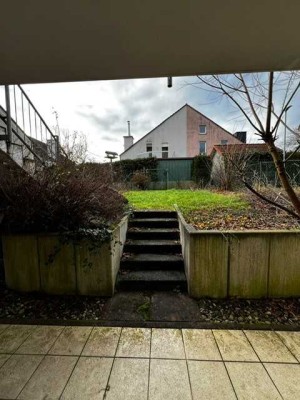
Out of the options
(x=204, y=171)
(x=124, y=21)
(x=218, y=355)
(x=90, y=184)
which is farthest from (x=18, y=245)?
(x=204, y=171)

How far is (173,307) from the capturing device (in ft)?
9.58

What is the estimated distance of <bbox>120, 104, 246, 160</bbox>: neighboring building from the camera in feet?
67.8

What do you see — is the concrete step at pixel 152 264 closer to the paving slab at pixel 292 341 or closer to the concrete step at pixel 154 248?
the concrete step at pixel 154 248

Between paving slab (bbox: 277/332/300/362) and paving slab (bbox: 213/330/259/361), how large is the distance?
364 millimetres

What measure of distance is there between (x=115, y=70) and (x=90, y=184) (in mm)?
1913

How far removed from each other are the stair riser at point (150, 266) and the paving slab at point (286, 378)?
5.87 ft

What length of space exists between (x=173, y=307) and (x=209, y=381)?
1068 mm

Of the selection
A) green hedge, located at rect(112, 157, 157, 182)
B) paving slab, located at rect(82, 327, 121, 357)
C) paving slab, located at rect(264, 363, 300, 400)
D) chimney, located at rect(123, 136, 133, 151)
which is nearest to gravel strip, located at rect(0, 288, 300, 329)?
paving slab, located at rect(82, 327, 121, 357)

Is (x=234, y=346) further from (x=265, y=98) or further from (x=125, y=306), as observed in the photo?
(x=265, y=98)

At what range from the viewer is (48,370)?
2.01 m

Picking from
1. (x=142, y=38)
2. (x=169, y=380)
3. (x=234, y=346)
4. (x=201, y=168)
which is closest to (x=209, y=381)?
(x=169, y=380)

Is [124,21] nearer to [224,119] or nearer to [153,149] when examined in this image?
[224,119]

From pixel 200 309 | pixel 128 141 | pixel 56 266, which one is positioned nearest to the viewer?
pixel 200 309

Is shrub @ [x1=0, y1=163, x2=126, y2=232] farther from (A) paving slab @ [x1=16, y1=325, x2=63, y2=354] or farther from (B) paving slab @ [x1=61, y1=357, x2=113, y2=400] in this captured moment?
(B) paving slab @ [x1=61, y1=357, x2=113, y2=400]
